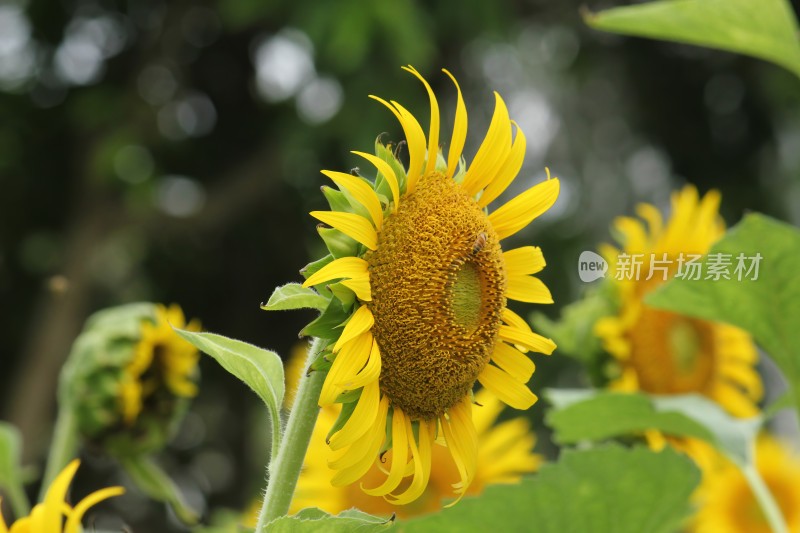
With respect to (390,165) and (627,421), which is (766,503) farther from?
(390,165)

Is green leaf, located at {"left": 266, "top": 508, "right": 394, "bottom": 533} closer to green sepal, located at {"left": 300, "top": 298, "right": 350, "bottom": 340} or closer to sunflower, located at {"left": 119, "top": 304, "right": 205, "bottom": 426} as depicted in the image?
green sepal, located at {"left": 300, "top": 298, "right": 350, "bottom": 340}

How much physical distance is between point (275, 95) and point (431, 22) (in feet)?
4.56

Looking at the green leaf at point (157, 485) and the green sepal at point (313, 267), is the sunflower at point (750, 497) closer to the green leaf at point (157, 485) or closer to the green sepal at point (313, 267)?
the green leaf at point (157, 485)

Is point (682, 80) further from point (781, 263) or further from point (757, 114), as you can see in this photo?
point (781, 263)

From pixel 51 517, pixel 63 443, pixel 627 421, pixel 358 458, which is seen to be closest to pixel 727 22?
pixel 627 421

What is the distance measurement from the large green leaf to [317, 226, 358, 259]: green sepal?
0.05 meters

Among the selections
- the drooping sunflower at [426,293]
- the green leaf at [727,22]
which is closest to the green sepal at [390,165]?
the drooping sunflower at [426,293]

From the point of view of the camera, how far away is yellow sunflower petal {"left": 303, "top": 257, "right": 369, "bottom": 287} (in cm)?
41

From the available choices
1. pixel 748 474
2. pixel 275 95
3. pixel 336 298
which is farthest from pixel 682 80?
pixel 336 298

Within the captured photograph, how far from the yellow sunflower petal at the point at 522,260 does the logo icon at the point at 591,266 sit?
0.34m

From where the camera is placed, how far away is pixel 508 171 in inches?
18.6

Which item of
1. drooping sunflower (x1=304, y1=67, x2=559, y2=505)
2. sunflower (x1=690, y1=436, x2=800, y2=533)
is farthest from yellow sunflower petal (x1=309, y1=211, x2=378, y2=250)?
sunflower (x1=690, y1=436, x2=800, y2=533)

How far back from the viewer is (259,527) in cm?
39

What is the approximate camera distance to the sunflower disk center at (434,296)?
44 cm
